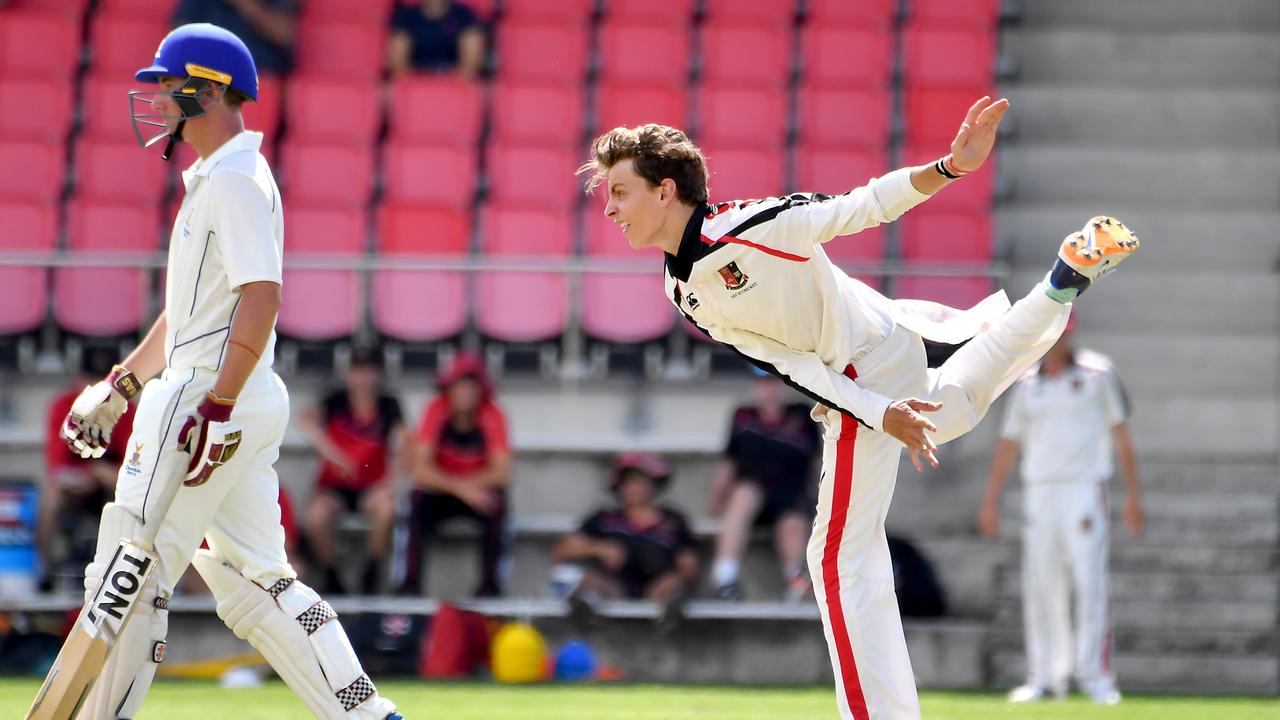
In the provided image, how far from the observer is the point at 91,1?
14703 millimetres

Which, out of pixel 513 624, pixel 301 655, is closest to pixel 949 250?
pixel 513 624

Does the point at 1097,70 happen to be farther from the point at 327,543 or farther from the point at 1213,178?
the point at 327,543

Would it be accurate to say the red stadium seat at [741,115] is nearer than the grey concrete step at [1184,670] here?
No

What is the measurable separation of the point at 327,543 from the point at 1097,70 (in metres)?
8.13

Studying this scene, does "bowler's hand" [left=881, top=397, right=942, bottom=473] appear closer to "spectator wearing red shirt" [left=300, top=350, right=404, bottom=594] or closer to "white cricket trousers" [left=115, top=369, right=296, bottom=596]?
"white cricket trousers" [left=115, top=369, right=296, bottom=596]

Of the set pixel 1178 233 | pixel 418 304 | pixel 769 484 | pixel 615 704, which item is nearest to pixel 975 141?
pixel 615 704

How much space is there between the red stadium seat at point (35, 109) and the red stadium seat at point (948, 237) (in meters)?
6.42

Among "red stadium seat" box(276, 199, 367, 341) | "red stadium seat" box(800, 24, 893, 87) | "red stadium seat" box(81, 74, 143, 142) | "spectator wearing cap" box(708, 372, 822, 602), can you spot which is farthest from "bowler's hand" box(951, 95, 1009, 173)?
"red stadium seat" box(81, 74, 143, 142)

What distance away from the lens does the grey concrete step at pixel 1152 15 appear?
51.2ft

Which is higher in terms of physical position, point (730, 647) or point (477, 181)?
point (477, 181)

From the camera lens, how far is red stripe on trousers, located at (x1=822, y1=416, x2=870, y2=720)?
18.1 feet

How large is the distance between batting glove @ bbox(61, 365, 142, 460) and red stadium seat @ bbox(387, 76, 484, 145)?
798 centimetres

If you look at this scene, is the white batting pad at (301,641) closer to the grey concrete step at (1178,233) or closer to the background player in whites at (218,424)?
the background player in whites at (218,424)

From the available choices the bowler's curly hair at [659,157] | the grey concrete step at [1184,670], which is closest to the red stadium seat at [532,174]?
the grey concrete step at [1184,670]
